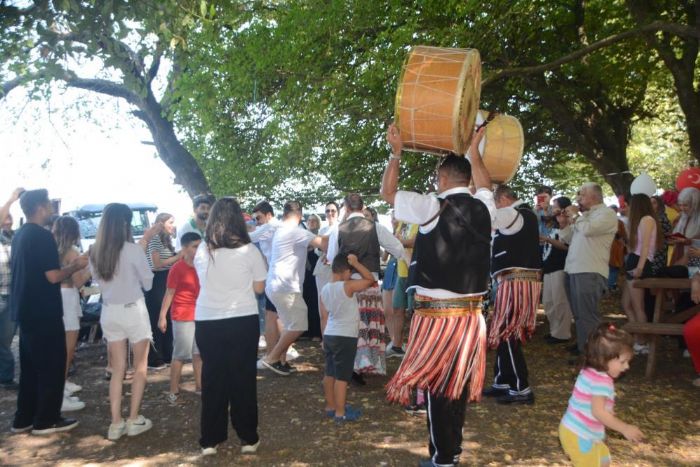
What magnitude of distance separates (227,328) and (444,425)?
169 cm

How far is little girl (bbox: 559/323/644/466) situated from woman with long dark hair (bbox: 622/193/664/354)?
4.30m

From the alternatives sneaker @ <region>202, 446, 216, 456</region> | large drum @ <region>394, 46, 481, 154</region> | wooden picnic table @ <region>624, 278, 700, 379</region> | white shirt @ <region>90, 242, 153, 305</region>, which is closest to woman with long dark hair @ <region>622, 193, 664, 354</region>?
wooden picnic table @ <region>624, 278, 700, 379</region>

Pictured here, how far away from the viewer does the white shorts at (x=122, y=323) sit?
17.0ft

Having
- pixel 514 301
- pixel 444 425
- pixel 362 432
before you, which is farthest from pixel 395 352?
pixel 444 425

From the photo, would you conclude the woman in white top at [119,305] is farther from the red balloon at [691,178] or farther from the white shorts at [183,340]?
the red balloon at [691,178]

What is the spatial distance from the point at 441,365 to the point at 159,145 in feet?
51.2

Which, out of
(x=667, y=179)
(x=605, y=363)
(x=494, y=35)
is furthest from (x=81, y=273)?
(x=667, y=179)

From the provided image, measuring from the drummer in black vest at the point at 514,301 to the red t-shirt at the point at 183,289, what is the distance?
283cm

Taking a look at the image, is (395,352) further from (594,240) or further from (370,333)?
(594,240)

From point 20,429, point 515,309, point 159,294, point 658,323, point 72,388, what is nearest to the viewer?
point 20,429

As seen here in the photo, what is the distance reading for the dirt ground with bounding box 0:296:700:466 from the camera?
15.4ft

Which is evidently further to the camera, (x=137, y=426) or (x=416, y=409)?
(x=416, y=409)

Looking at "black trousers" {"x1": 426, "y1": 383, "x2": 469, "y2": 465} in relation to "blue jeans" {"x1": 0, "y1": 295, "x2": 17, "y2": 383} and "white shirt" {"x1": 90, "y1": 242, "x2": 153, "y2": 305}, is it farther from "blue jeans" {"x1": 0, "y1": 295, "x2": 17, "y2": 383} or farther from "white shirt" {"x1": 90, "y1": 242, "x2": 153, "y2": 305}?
"blue jeans" {"x1": 0, "y1": 295, "x2": 17, "y2": 383}

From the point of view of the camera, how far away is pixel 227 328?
15.3ft
